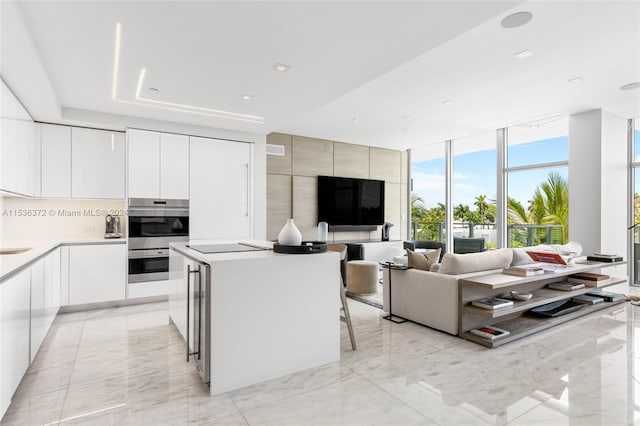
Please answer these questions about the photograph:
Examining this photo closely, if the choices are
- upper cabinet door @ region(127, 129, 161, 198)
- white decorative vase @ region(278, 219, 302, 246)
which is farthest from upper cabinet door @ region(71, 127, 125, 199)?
white decorative vase @ region(278, 219, 302, 246)

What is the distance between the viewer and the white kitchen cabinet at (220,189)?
487 cm

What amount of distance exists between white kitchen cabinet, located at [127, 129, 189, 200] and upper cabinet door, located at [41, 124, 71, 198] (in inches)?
27.2

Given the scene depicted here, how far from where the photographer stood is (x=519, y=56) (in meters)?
3.43

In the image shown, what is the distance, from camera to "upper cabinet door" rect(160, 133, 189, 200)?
464 centimetres

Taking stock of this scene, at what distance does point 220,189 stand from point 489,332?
3810 millimetres

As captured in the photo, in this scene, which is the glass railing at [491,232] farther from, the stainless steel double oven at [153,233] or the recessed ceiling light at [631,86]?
the stainless steel double oven at [153,233]

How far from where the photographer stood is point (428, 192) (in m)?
8.39

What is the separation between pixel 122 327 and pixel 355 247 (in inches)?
164

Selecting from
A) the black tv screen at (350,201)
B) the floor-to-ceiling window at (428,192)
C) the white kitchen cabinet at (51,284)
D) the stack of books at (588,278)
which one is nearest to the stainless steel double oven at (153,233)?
the white kitchen cabinet at (51,284)

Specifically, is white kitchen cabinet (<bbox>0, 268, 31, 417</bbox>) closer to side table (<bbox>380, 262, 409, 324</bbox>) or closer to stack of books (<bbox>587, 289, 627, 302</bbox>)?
side table (<bbox>380, 262, 409, 324</bbox>)

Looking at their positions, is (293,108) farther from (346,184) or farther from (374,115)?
(346,184)

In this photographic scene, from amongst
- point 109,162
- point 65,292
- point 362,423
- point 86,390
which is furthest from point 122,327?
point 362,423

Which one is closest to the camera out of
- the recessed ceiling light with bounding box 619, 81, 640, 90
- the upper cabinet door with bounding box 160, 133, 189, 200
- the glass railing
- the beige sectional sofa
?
the beige sectional sofa

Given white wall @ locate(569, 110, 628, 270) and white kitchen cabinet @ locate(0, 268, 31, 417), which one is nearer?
A: white kitchen cabinet @ locate(0, 268, 31, 417)
